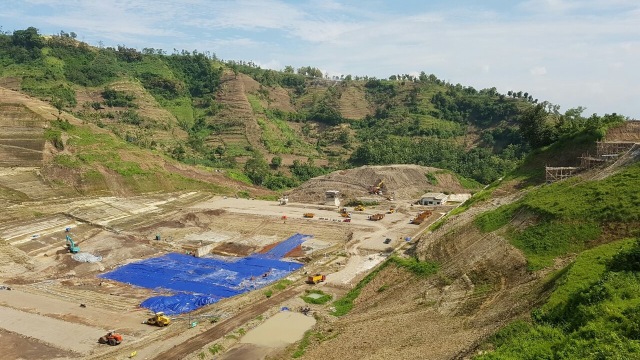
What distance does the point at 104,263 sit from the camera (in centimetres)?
4397

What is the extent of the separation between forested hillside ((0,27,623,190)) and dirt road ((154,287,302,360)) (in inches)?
2039

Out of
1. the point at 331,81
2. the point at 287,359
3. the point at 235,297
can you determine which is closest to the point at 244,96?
the point at 331,81

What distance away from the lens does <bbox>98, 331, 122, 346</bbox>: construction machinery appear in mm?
27500

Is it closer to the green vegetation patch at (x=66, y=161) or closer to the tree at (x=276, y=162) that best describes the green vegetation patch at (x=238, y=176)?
the tree at (x=276, y=162)

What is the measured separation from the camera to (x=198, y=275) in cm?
4119

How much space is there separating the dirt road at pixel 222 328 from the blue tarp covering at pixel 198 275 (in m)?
3.95

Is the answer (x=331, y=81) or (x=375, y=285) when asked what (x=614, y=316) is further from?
(x=331, y=81)

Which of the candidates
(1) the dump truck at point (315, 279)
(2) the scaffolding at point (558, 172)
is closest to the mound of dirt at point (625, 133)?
(2) the scaffolding at point (558, 172)

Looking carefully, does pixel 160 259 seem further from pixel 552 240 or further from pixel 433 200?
→ pixel 433 200

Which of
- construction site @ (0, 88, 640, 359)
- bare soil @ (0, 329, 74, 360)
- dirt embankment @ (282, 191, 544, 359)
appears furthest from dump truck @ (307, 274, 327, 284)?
bare soil @ (0, 329, 74, 360)

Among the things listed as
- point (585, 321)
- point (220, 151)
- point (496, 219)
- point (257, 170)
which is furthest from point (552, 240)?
point (220, 151)

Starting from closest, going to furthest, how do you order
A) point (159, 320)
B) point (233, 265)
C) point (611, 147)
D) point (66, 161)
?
point (159, 320), point (611, 147), point (233, 265), point (66, 161)

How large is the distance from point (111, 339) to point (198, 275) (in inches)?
544

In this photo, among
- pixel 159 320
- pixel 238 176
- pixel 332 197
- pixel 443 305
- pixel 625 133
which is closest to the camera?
pixel 443 305
